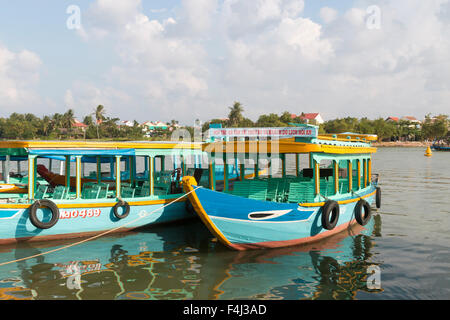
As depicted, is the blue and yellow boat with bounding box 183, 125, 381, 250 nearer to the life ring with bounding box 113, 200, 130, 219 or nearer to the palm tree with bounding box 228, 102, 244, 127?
the life ring with bounding box 113, 200, 130, 219

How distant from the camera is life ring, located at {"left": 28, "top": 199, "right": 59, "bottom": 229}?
1071 cm

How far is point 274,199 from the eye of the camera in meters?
11.9

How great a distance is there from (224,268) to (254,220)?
1412 millimetres

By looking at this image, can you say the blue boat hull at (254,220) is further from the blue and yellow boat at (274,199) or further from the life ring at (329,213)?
the life ring at (329,213)

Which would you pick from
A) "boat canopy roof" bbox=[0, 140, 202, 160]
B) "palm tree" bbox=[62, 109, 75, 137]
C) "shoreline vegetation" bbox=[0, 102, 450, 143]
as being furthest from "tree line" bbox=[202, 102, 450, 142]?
"boat canopy roof" bbox=[0, 140, 202, 160]

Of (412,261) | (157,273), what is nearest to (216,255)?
(157,273)

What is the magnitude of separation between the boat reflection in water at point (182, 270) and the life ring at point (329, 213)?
73cm

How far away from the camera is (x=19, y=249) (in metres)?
10.7

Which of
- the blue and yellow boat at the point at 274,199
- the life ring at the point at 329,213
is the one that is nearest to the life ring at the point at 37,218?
the blue and yellow boat at the point at 274,199

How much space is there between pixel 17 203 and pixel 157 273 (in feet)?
15.8

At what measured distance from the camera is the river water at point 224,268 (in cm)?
800

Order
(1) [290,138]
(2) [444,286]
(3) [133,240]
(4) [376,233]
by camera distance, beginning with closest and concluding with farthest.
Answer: (2) [444,286] → (1) [290,138] → (3) [133,240] → (4) [376,233]

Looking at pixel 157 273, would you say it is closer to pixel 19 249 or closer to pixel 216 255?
pixel 216 255

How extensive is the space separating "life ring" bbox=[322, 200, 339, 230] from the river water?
2.41ft
